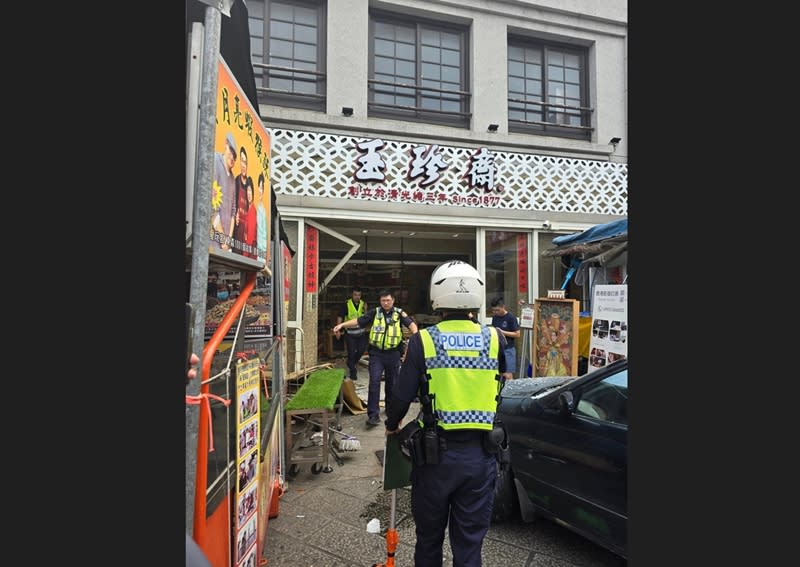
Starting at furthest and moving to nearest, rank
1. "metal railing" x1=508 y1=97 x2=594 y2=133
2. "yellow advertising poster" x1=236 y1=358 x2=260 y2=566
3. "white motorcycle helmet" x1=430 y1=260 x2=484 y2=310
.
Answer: "metal railing" x1=508 y1=97 x2=594 y2=133, "white motorcycle helmet" x1=430 y1=260 x2=484 y2=310, "yellow advertising poster" x1=236 y1=358 x2=260 y2=566

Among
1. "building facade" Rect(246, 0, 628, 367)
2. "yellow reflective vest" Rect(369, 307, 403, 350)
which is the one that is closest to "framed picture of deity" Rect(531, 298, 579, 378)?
"building facade" Rect(246, 0, 628, 367)

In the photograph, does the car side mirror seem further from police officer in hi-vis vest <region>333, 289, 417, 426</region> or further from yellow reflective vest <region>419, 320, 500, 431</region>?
police officer in hi-vis vest <region>333, 289, 417, 426</region>

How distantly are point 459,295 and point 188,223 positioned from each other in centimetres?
157

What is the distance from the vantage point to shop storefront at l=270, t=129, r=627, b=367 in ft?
27.3

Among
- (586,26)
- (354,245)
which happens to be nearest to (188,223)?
(354,245)

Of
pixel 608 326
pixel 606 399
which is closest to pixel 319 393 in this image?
pixel 606 399

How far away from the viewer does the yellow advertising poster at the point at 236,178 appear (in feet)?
5.11

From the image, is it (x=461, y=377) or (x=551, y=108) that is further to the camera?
(x=551, y=108)

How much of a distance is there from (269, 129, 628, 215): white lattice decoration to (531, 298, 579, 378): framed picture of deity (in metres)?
2.53

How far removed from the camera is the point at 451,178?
9195 millimetres

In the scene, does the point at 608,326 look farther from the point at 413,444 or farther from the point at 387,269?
the point at 387,269

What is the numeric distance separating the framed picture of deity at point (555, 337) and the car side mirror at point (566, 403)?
11.9 feet

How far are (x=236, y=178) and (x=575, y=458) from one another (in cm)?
280

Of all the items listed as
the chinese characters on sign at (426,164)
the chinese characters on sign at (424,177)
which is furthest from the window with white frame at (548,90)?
the chinese characters on sign at (426,164)
